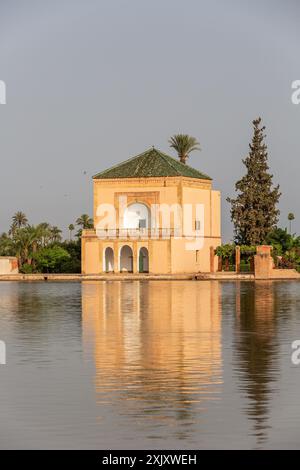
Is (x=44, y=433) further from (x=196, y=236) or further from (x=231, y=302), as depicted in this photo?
(x=196, y=236)

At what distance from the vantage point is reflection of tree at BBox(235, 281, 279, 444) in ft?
26.4

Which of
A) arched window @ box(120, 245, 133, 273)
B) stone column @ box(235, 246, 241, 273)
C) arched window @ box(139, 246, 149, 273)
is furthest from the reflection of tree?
arched window @ box(120, 245, 133, 273)

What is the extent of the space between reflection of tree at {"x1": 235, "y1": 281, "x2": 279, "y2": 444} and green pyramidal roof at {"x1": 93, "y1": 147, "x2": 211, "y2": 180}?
21492mm

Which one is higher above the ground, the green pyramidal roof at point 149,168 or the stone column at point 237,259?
the green pyramidal roof at point 149,168

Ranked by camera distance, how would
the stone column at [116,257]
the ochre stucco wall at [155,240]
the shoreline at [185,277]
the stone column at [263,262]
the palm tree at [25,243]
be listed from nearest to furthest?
the stone column at [263,262], the shoreline at [185,277], the ochre stucco wall at [155,240], the stone column at [116,257], the palm tree at [25,243]

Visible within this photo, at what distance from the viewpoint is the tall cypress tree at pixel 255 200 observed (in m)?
43.7

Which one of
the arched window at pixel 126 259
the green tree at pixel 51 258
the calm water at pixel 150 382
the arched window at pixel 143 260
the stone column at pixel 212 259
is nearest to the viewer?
the calm water at pixel 150 382

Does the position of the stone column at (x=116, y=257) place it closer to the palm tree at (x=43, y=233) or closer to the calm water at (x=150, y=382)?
the palm tree at (x=43, y=233)

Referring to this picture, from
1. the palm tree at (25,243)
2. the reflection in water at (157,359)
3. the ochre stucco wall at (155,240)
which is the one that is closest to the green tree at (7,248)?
the palm tree at (25,243)

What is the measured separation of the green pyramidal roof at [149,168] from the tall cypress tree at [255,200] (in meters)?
2.09

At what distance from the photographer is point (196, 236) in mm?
43750

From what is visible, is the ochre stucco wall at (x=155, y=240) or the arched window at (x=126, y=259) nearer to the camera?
the ochre stucco wall at (x=155, y=240)

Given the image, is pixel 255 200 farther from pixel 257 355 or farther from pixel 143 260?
pixel 257 355
